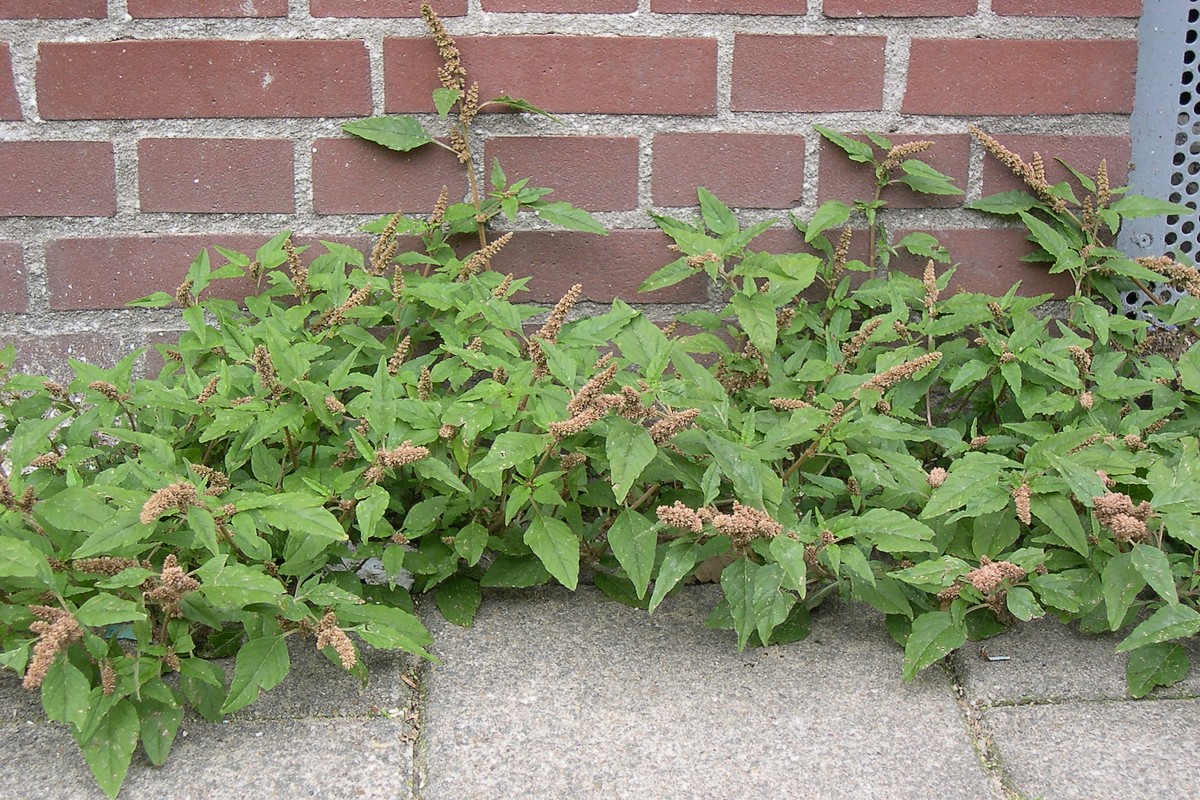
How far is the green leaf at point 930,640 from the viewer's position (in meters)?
1.31

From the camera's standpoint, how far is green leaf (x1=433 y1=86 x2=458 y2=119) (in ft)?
5.65

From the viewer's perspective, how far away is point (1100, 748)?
1228 millimetres

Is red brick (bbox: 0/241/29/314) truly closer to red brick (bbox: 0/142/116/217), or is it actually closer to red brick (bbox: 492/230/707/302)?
red brick (bbox: 0/142/116/217)

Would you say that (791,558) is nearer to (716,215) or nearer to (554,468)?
(554,468)

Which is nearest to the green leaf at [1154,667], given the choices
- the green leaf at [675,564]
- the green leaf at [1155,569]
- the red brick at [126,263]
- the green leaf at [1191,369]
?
the green leaf at [1155,569]

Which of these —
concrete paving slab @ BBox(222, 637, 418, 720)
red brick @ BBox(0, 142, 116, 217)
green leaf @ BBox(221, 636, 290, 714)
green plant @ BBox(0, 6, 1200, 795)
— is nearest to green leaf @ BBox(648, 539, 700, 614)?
green plant @ BBox(0, 6, 1200, 795)

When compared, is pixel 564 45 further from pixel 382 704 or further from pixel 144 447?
pixel 382 704

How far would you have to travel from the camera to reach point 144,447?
1.31 m

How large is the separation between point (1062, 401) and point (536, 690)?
0.90 meters

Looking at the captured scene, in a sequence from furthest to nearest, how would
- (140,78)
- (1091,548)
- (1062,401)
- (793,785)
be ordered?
(140,78) → (1062,401) → (1091,548) → (793,785)

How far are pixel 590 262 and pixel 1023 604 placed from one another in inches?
37.2

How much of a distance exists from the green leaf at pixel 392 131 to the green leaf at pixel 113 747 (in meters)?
1.01

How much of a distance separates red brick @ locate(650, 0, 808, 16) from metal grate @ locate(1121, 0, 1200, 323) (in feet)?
2.14

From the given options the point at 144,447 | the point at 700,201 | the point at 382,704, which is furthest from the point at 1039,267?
the point at 144,447
